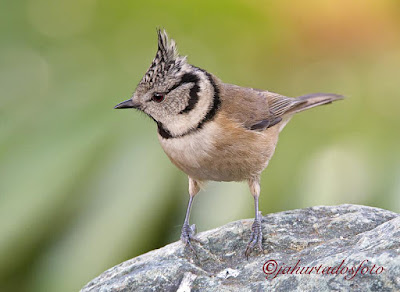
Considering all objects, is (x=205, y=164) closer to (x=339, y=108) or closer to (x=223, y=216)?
(x=223, y=216)

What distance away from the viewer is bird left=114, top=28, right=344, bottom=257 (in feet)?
11.6

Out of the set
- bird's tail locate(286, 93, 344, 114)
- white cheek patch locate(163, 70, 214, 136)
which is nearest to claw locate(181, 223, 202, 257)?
white cheek patch locate(163, 70, 214, 136)

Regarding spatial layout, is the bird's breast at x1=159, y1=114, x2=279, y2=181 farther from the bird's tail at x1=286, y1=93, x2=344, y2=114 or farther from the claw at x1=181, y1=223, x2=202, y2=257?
→ the bird's tail at x1=286, y1=93, x2=344, y2=114

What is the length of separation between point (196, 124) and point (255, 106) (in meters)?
0.65

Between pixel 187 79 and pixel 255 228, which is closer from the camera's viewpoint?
pixel 255 228

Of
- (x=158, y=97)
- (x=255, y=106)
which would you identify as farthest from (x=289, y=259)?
(x=255, y=106)

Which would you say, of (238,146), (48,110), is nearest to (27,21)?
(48,110)

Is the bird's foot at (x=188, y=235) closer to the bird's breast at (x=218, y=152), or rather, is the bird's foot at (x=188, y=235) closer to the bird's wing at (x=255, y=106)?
the bird's breast at (x=218, y=152)

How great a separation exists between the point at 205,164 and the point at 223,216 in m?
0.37

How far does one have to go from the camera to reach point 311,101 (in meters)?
4.46

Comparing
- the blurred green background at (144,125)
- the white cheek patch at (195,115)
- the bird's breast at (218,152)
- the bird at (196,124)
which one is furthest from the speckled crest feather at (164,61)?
the blurred green background at (144,125)

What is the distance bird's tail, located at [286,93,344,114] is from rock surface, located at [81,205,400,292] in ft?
3.85

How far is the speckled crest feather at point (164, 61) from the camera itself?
138 inches

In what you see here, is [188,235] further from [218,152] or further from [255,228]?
[218,152]
